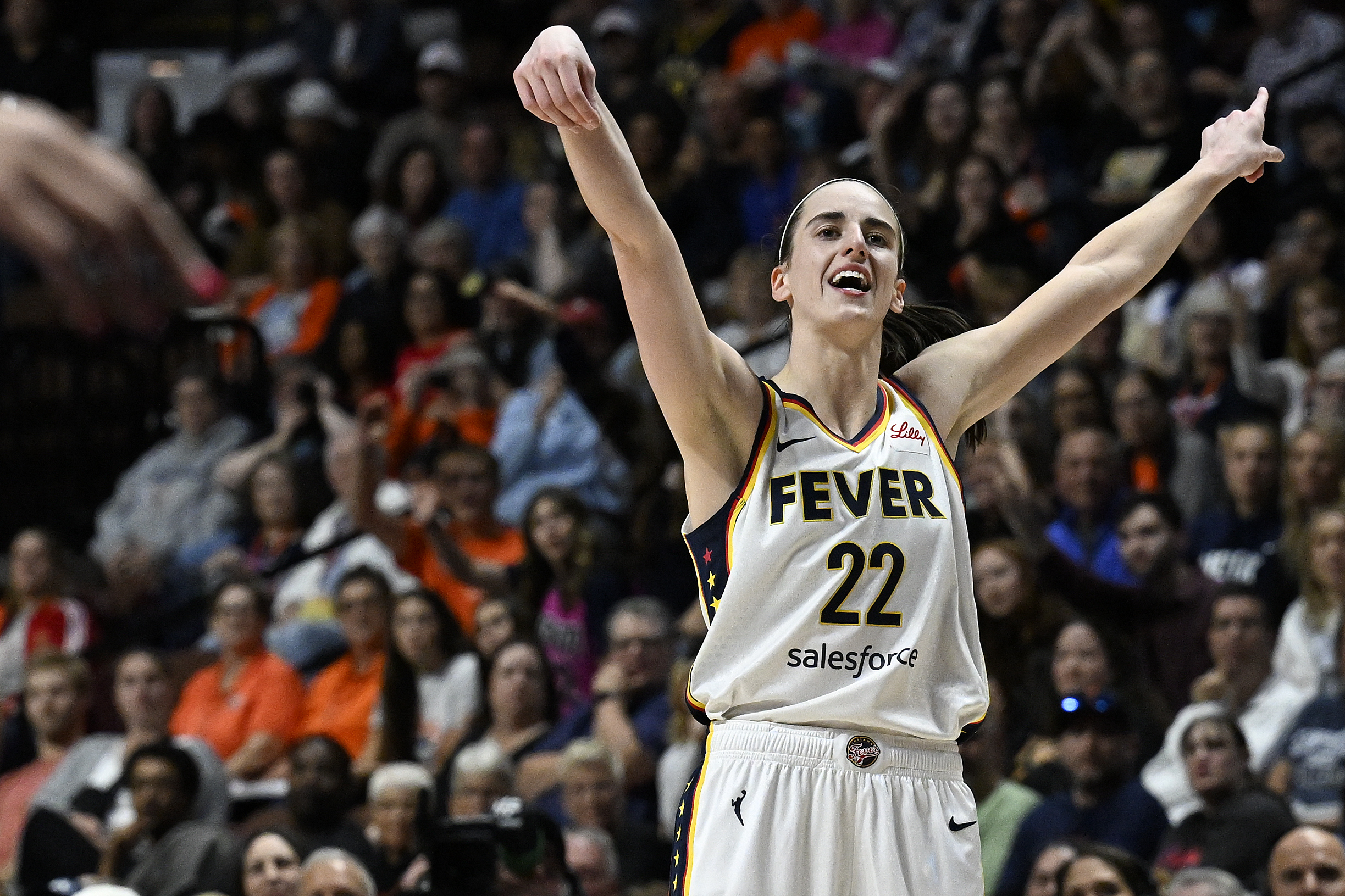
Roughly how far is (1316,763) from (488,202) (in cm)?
646

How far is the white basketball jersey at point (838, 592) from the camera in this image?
12.4 feet

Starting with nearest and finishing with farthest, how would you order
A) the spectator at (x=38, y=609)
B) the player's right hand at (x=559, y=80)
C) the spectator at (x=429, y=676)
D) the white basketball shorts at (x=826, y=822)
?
the player's right hand at (x=559, y=80) < the white basketball shorts at (x=826, y=822) < the spectator at (x=429, y=676) < the spectator at (x=38, y=609)

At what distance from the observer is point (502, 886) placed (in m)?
6.41

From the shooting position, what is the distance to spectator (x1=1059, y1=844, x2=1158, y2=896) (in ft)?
19.3

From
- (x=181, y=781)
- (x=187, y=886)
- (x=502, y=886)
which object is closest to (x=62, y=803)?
(x=181, y=781)

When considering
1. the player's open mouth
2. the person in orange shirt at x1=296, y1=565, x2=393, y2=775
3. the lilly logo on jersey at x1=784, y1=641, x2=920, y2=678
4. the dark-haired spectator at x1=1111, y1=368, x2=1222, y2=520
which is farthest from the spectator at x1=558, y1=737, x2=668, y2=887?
the player's open mouth

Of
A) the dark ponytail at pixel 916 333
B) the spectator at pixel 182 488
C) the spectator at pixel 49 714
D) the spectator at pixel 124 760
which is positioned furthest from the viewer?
the spectator at pixel 182 488

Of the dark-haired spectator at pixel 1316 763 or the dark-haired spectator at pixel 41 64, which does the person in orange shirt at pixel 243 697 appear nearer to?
the dark-haired spectator at pixel 1316 763

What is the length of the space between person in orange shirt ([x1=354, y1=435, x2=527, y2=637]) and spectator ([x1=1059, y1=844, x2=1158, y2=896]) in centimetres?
364

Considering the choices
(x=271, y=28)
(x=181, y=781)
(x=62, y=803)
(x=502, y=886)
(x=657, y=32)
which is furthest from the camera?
(x=271, y=28)

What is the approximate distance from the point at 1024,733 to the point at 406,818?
2373mm

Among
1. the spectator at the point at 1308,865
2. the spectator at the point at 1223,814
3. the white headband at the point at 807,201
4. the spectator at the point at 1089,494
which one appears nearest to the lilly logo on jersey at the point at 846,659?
the white headband at the point at 807,201

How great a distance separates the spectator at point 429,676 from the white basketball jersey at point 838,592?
4.48 metres

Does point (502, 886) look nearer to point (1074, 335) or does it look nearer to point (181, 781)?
point (181, 781)
